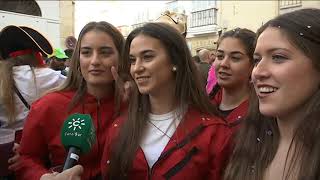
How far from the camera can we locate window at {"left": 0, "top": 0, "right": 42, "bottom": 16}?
1684 cm

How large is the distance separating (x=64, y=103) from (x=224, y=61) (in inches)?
47.2

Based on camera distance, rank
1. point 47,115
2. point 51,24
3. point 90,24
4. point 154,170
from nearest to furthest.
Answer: point 154,170
point 47,115
point 90,24
point 51,24

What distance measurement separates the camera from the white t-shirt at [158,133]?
2.34m

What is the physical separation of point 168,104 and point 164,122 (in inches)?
5.0

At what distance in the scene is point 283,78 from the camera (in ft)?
Result: 5.60

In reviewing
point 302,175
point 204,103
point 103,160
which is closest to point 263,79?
point 302,175

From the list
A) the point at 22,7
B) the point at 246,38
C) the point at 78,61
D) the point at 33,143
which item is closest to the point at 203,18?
the point at 22,7

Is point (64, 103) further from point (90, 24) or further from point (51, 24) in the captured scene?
point (51, 24)

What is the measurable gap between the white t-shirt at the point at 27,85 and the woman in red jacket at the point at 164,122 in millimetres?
855

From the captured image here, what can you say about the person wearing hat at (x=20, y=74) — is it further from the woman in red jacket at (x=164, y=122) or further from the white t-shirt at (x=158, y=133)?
the white t-shirt at (x=158, y=133)

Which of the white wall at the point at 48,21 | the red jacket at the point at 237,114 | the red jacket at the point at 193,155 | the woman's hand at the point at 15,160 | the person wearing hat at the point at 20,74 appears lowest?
the woman's hand at the point at 15,160

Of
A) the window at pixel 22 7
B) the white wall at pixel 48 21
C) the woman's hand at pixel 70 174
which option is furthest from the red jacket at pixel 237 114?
the window at pixel 22 7

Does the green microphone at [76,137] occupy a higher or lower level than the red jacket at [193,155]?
higher

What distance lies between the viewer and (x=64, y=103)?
2.78 m
